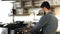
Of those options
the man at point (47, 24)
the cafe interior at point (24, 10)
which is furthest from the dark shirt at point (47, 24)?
the cafe interior at point (24, 10)

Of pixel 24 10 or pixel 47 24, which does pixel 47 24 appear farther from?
pixel 24 10

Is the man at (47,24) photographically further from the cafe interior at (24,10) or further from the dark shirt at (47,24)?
the cafe interior at (24,10)

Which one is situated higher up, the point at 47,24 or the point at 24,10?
the point at 24,10

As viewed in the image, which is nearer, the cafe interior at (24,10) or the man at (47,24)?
the man at (47,24)

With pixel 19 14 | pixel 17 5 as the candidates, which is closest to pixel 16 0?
pixel 17 5

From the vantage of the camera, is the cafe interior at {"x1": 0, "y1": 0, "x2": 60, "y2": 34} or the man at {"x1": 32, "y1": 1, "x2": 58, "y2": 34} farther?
the cafe interior at {"x1": 0, "y1": 0, "x2": 60, "y2": 34}

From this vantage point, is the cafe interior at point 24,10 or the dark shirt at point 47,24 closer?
the dark shirt at point 47,24

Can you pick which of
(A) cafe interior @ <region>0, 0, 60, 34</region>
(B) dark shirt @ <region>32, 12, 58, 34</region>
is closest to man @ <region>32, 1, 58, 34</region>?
(B) dark shirt @ <region>32, 12, 58, 34</region>

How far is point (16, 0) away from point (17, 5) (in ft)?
0.51

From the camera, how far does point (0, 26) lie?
11.5ft

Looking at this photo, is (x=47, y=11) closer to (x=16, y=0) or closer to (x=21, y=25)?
(x=21, y=25)

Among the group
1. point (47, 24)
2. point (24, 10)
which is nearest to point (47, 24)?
point (47, 24)

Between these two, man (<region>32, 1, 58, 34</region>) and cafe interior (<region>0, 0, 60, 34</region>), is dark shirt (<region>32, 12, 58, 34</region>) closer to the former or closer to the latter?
man (<region>32, 1, 58, 34</region>)

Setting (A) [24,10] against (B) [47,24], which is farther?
(A) [24,10]
